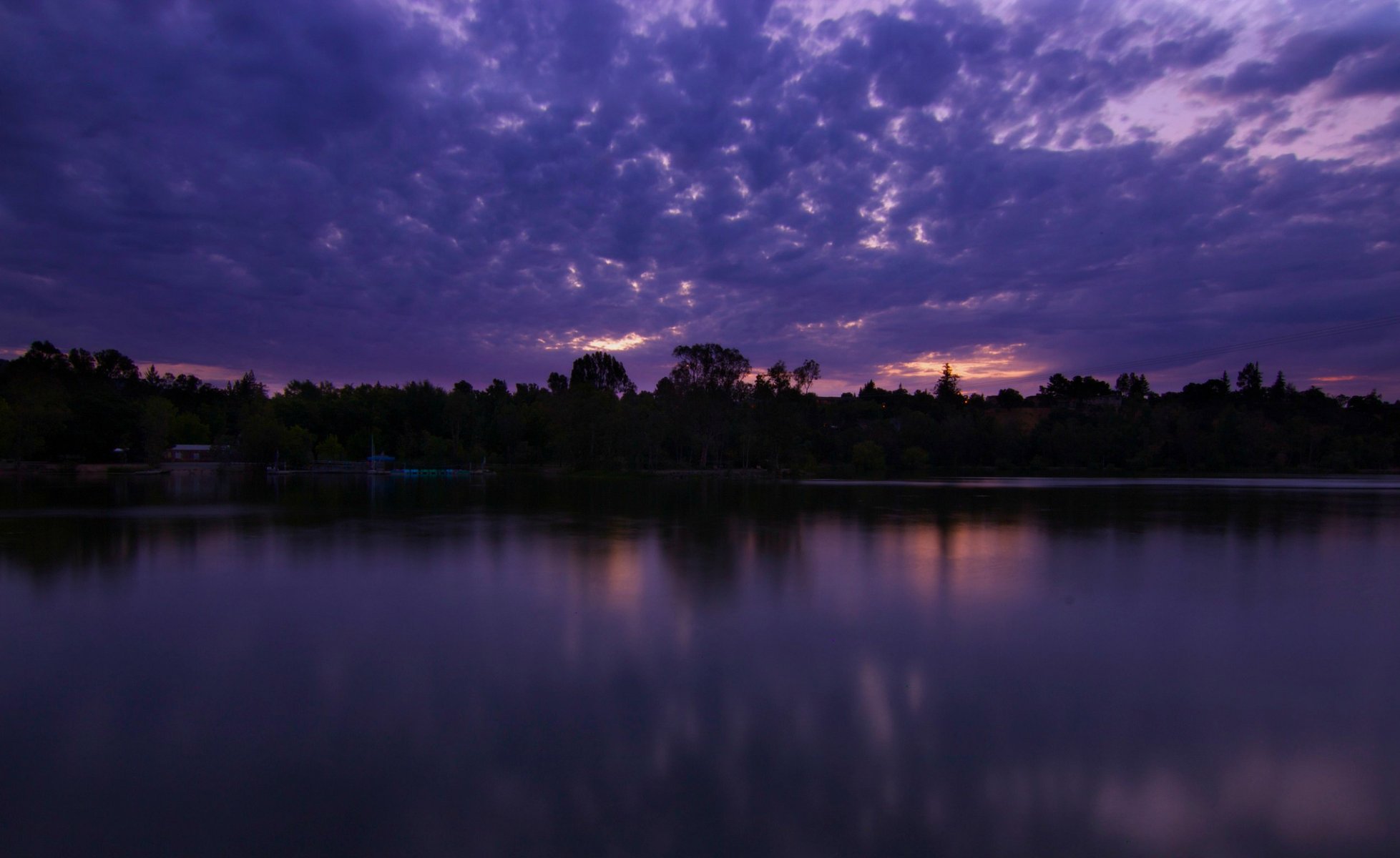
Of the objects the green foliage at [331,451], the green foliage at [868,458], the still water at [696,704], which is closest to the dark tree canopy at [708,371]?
the green foliage at [868,458]

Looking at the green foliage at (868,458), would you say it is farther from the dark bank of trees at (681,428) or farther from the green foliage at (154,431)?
the green foliage at (154,431)

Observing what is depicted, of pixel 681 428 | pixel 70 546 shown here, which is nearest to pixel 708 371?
pixel 681 428

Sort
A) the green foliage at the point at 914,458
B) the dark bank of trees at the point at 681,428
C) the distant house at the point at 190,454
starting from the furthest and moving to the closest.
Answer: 1. the distant house at the point at 190,454
2. the green foliage at the point at 914,458
3. the dark bank of trees at the point at 681,428

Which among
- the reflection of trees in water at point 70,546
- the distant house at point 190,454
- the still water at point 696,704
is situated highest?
the distant house at point 190,454

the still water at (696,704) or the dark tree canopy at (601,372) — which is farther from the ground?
the dark tree canopy at (601,372)

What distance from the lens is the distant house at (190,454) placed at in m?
77.0

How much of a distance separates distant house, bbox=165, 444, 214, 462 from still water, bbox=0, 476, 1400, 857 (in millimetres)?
76403

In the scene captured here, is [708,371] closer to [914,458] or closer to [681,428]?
[681,428]

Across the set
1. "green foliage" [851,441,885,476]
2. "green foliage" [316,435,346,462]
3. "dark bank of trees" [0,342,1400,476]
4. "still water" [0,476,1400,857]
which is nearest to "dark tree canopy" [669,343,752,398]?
"dark bank of trees" [0,342,1400,476]

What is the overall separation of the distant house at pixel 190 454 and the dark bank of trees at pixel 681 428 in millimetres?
1534

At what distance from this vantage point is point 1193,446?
239 ft

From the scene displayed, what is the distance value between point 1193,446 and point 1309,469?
10.0 metres

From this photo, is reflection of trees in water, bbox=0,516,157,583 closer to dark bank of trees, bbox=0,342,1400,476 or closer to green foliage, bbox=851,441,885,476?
dark bank of trees, bbox=0,342,1400,476

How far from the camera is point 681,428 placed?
6097cm
